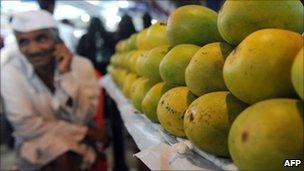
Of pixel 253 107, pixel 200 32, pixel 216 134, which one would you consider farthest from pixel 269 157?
pixel 200 32

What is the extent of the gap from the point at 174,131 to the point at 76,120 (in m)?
1.37

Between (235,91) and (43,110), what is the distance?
65.7 inches

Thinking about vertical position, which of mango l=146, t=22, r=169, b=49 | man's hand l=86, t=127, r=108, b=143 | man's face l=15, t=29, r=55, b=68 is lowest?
man's hand l=86, t=127, r=108, b=143

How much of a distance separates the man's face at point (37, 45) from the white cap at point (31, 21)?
23 millimetres

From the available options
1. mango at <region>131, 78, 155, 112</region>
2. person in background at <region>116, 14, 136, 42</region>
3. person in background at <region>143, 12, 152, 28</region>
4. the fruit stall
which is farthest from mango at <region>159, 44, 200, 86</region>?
person in background at <region>116, 14, 136, 42</region>

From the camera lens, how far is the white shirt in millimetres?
2121

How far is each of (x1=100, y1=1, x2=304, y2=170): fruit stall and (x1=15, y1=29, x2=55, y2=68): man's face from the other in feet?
3.81

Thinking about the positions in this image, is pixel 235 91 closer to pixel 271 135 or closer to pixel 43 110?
pixel 271 135

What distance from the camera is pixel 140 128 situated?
1336 millimetres

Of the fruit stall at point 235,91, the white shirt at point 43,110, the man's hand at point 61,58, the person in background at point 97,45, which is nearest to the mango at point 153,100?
the fruit stall at point 235,91

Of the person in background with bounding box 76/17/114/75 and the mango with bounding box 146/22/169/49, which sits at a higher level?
the mango with bounding box 146/22/169/49

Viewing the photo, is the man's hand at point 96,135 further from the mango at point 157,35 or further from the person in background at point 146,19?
the person in background at point 146,19

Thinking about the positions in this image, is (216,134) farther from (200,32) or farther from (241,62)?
(200,32)

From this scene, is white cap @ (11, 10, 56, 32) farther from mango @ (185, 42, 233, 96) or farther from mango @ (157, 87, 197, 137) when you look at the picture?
mango @ (185, 42, 233, 96)
